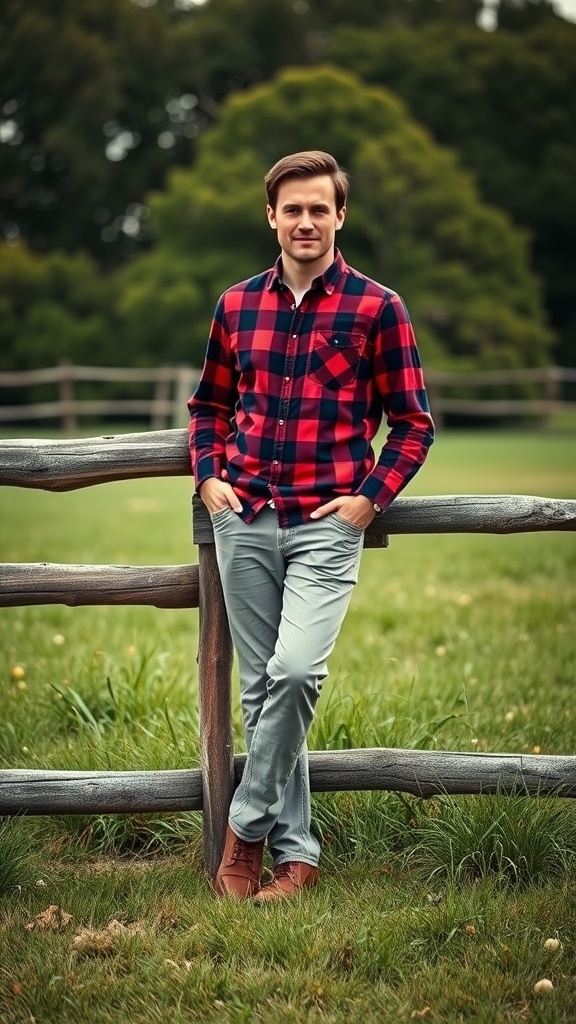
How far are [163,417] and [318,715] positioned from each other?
2128 centimetres

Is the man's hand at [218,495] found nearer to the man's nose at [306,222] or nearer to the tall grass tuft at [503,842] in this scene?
the man's nose at [306,222]

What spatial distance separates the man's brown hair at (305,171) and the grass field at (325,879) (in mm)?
1647

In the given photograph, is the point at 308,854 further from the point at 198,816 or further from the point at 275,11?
the point at 275,11

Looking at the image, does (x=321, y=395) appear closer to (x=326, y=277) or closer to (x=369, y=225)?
(x=326, y=277)

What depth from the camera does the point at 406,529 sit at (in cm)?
316

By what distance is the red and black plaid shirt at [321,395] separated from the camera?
2883 millimetres

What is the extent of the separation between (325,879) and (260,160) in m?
31.2

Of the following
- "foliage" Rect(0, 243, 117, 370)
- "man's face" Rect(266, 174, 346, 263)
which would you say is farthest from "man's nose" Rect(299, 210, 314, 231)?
"foliage" Rect(0, 243, 117, 370)

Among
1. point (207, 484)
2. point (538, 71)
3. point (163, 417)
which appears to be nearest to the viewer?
point (207, 484)

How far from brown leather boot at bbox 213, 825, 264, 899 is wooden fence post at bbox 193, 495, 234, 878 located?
83mm

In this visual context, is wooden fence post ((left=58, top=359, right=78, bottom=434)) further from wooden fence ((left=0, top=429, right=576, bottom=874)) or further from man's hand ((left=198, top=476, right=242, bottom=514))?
man's hand ((left=198, top=476, right=242, bottom=514))

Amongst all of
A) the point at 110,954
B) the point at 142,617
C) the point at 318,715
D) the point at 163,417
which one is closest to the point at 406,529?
the point at 318,715

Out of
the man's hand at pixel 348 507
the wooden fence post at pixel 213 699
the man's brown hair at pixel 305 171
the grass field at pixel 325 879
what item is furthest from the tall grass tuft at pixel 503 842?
the man's brown hair at pixel 305 171

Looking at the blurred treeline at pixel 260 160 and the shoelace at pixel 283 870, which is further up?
the blurred treeline at pixel 260 160
